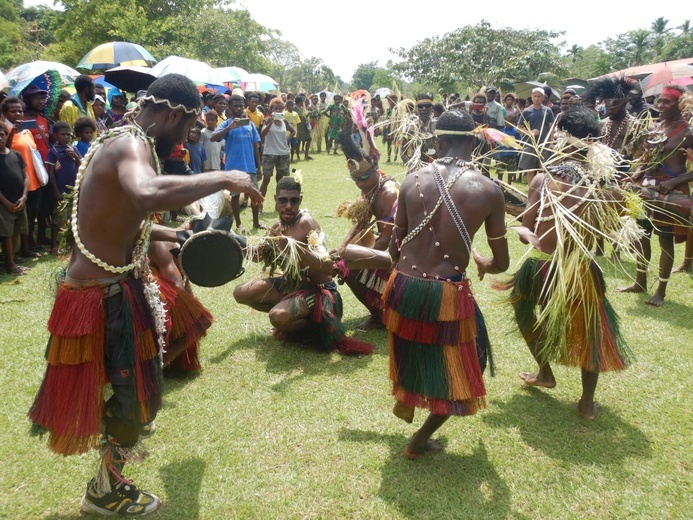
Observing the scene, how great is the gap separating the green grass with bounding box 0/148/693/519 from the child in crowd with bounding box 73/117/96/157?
3.11m

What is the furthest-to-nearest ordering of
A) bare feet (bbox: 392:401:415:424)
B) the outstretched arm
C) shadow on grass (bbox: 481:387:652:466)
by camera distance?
1. shadow on grass (bbox: 481:387:652:466)
2. bare feet (bbox: 392:401:415:424)
3. the outstretched arm

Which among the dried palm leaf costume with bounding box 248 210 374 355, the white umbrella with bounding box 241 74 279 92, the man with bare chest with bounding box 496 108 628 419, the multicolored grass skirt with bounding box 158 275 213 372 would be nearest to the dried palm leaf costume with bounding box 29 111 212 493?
the multicolored grass skirt with bounding box 158 275 213 372

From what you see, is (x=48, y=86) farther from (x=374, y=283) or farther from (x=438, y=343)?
(x=438, y=343)

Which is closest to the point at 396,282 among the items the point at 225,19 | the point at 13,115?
the point at 13,115

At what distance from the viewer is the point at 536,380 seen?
4031 mm

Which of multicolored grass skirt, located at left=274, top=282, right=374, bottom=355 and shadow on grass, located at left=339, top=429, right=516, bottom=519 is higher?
multicolored grass skirt, located at left=274, top=282, right=374, bottom=355

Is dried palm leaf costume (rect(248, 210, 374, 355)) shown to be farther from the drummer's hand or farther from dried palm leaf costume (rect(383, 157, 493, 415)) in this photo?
the drummer's hand

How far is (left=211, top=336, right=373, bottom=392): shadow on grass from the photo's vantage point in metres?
4.26

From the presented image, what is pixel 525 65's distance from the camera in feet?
92.1

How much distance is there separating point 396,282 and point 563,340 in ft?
4.40

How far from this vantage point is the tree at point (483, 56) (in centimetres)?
2859

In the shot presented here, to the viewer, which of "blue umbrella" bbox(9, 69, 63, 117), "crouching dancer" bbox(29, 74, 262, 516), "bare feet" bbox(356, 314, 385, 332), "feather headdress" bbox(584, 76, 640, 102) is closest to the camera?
"crouching dancer" bbox(29, 74, 262, 516)

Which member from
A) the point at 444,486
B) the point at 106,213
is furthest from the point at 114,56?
the point at 444,486

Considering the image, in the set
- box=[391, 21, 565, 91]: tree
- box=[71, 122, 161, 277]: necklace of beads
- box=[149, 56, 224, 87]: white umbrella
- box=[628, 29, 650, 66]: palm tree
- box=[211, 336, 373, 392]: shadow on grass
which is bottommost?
box=[211, 336, 373, 392]: shadow on grass
